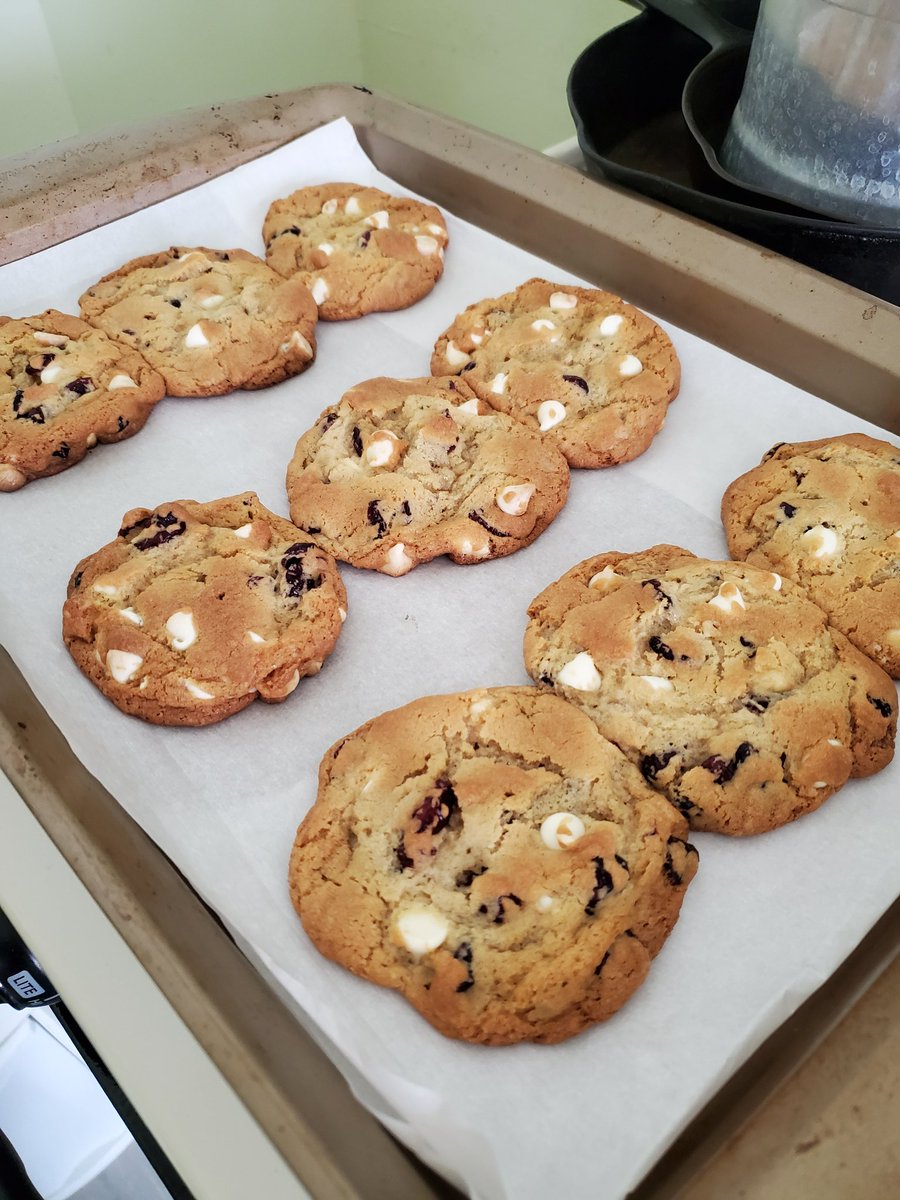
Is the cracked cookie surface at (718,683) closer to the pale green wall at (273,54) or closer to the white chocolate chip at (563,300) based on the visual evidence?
the white chocolate chip at (563,300)

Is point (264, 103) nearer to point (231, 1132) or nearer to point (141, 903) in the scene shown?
point (141, 903)

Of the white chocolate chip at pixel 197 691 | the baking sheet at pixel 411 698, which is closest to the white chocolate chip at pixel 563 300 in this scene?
the baking sheet at pixel 411 698

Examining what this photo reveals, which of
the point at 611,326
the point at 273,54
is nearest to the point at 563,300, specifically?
the point at 611,326

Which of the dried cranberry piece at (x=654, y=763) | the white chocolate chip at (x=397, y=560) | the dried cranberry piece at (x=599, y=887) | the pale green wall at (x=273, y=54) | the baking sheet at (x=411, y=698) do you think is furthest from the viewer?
the pale green wall at (x=273, y=54)

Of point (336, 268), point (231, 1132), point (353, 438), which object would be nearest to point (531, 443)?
point (353, 438)

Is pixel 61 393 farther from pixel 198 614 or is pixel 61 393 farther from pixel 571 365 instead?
pixel 571 365

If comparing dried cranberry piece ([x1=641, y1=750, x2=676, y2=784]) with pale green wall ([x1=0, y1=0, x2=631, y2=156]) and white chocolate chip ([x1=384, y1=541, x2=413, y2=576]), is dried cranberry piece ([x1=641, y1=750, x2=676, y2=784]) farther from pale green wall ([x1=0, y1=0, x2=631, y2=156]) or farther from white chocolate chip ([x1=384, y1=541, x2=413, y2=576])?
pale green wall ([x1=0, y1=0, x2=631, y2=156])
